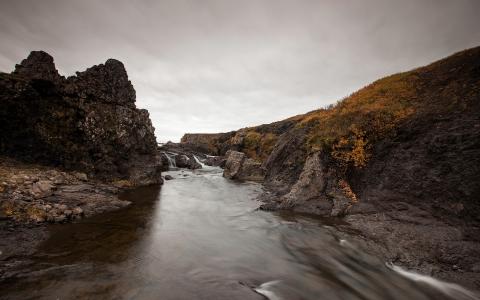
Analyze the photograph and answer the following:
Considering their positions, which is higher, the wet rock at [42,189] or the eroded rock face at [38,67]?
the eroded rock face at [38,67]

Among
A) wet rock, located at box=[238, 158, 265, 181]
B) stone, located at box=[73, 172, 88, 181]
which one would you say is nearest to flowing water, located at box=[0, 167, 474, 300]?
stone, located at box=[73, 172, 88, 181]

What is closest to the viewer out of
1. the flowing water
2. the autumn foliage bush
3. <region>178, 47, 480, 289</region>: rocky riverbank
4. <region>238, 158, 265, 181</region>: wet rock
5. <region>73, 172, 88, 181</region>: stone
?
the flowing water

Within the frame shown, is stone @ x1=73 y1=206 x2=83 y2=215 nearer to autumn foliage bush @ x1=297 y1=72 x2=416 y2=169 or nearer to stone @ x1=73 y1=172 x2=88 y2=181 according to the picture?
stone @ x1=73 y1=172 x2=88 y2=181

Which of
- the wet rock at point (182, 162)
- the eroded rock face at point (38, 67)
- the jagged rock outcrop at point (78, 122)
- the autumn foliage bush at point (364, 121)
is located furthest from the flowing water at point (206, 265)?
the wet rock at point (182, 162)

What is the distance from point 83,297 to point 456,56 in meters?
28.6

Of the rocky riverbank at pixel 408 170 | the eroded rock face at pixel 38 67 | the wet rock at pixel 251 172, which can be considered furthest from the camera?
the wet rock at pixel 251 172

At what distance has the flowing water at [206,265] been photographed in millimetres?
7859

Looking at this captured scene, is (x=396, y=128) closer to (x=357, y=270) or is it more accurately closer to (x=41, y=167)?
(x=357, y=270)

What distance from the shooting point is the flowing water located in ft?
25.8

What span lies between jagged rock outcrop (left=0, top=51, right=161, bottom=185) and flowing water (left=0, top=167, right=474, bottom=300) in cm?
1006

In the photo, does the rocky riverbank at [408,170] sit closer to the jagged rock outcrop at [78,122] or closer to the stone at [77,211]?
the stone at [77,211]

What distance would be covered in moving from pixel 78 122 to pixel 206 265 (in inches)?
793

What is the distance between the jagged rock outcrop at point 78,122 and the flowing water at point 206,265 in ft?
33.0

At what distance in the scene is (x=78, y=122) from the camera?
2297 centimetres
